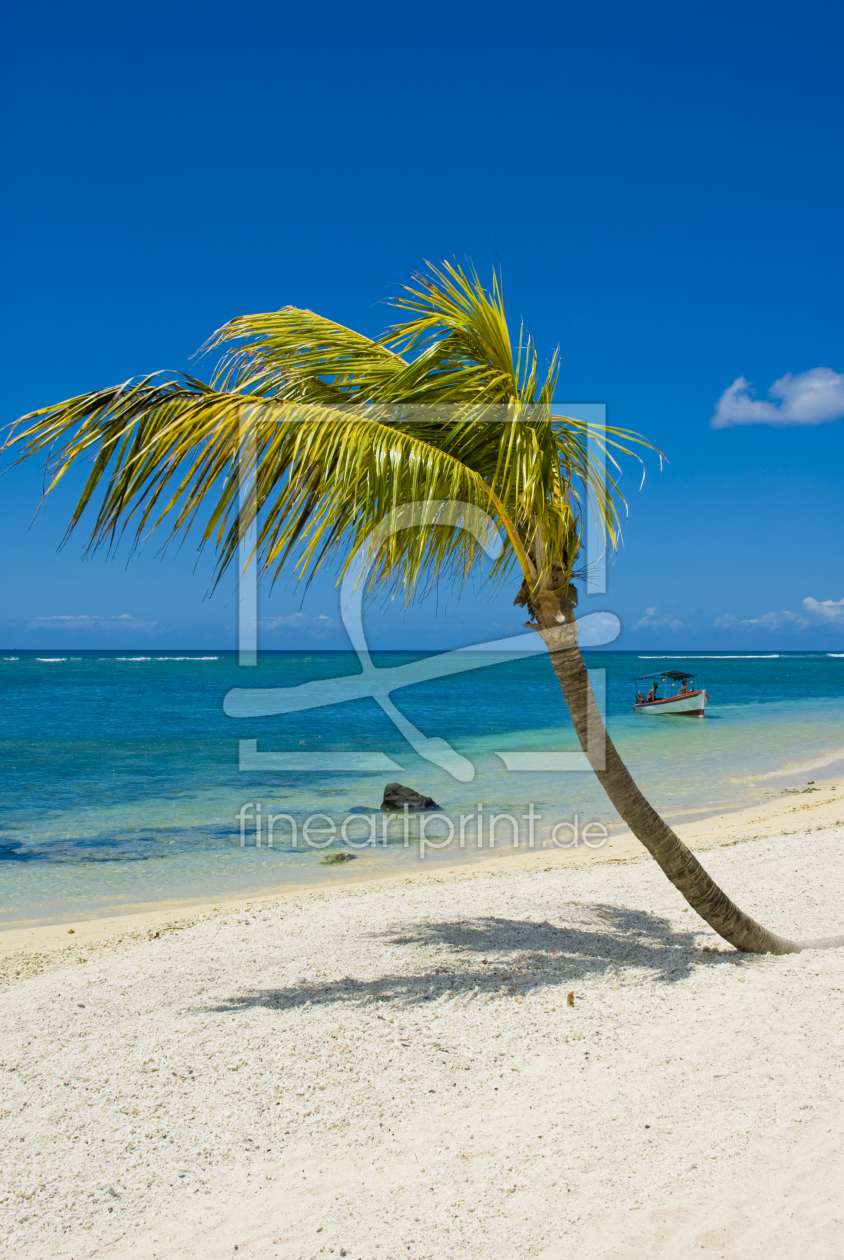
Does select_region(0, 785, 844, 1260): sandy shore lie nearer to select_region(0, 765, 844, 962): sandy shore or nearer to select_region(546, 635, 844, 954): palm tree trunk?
select_region(546, 635, 844, 954): palm tree trunk

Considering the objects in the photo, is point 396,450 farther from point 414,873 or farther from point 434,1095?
point 414,873

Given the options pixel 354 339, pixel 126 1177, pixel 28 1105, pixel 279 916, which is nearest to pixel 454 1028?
pixel 126 1177

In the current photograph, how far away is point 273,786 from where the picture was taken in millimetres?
16844

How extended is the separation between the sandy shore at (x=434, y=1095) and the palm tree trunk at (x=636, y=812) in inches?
9.5

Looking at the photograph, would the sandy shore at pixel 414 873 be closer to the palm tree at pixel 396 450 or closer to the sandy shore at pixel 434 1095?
the sandy shore at pixel 434 1095

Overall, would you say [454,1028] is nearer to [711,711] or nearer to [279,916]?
[279,916]

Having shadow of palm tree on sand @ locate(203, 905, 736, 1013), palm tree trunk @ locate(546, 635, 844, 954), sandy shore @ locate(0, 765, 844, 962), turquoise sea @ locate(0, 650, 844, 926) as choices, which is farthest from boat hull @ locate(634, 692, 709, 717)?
palm tree trunk @ locate(546, 635, 844, 954)

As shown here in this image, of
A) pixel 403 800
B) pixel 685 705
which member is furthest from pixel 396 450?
pixel 685 705

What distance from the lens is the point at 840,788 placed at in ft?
50.2

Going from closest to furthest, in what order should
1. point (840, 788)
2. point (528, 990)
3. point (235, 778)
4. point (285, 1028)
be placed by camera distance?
point (285, 1028) < point (528, 990) < point (840, 788) < point (235, 778)

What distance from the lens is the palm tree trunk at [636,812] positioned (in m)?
4.64

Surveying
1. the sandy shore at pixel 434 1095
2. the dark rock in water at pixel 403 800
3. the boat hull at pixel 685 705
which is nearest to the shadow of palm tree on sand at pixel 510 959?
the sandy shore at pixel 434 1095

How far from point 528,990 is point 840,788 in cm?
1294

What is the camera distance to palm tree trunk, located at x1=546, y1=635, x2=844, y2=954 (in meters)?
4.64
